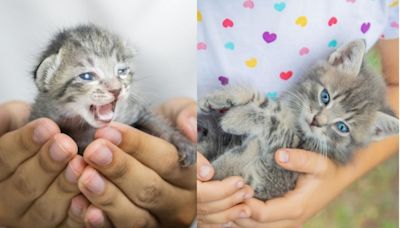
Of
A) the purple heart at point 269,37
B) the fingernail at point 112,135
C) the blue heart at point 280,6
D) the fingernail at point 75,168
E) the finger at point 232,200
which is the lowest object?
the finger at point 232,200

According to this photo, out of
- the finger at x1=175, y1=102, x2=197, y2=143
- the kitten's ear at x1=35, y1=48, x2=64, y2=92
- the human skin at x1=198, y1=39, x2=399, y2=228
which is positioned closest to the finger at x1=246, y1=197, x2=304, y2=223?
the human skin at x1=198, y1=39, x2=399, y2=228

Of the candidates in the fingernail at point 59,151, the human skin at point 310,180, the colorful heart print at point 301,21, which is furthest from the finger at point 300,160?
the fingernail at point 59,151

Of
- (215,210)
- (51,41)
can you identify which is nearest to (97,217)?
(215,210)

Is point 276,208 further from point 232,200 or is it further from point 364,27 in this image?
point 364,27

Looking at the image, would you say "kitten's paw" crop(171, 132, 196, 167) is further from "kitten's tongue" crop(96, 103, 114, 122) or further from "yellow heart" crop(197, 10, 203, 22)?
"yellow heart" crop(197, 10, 203, 22)

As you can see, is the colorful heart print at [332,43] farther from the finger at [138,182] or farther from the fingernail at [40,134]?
the fingernail at [40,134]
